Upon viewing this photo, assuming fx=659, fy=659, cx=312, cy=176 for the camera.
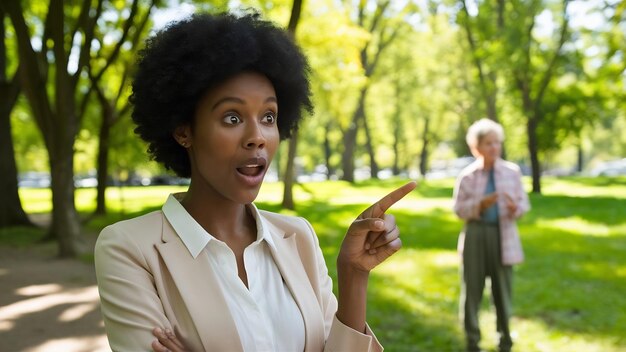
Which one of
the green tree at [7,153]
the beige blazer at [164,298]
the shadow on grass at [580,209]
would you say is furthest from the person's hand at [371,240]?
the green tree at [7,153]

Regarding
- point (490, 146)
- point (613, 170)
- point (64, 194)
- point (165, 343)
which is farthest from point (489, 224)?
point (613, 170)

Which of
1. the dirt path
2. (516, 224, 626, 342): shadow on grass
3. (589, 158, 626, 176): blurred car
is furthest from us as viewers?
(589, 158, 626, 176): blurred car

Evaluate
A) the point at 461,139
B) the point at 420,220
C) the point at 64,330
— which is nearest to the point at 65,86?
the point at 64,330

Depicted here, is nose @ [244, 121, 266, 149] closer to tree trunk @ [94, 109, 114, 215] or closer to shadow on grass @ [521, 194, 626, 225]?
shadow on grass @ [521, 194, 626, 225]

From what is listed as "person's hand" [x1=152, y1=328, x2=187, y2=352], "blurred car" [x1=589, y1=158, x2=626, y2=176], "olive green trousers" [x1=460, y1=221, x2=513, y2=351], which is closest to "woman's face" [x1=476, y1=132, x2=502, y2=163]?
"olive green trousers" [x1=460, y1=221, x2=513, y2=351]

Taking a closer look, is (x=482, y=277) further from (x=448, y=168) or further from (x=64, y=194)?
(x=448, y=168)

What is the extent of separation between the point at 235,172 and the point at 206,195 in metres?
0.17

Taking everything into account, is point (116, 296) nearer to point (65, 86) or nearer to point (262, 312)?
point (262, 312)

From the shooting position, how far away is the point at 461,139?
52688 millimetres

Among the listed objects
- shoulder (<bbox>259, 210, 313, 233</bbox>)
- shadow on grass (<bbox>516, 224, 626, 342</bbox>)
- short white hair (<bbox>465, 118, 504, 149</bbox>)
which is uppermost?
short white hair (<bbox>465, 118, 504, 149</bbox>)

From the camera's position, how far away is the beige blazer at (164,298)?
194 centimetres

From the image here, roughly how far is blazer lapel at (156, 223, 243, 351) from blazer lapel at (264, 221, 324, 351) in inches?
10.5

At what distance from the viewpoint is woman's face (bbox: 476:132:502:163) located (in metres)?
6.37

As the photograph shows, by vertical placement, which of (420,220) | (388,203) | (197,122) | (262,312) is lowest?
(420,220)
